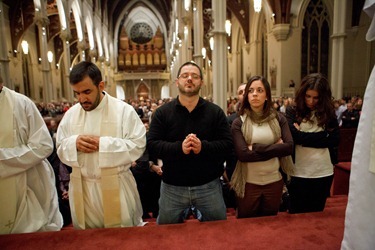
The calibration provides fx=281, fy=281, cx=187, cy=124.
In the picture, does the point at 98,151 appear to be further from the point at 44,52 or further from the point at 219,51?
the point at 44,52

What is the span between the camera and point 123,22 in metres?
39.5

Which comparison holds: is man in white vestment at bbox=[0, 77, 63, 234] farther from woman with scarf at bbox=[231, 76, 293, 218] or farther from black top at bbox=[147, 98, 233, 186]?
woman with scarf at bbox=[231, 76, 293, 218]

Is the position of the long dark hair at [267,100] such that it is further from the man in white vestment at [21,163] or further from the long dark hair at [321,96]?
the man in white vestment at [21,163]

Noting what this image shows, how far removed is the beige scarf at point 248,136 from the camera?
2.23m

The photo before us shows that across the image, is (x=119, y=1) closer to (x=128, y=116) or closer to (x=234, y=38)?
(x=234, y=38)

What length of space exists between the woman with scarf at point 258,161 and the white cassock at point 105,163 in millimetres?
804

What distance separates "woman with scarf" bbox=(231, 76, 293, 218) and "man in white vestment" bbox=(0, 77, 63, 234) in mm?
1482

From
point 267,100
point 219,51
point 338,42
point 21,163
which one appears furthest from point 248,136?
point 338,42

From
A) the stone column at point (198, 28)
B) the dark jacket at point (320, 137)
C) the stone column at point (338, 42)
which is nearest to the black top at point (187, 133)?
the dark jacket at point (320, 137)

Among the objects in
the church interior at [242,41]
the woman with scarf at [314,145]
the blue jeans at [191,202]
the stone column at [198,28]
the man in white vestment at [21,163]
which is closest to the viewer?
the man in white vestment at [21,163]

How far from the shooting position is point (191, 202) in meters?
2.11

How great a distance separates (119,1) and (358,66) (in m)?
29.3

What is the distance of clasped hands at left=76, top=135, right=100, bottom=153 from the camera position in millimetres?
1876

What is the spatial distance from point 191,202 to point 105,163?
698 millimetres
